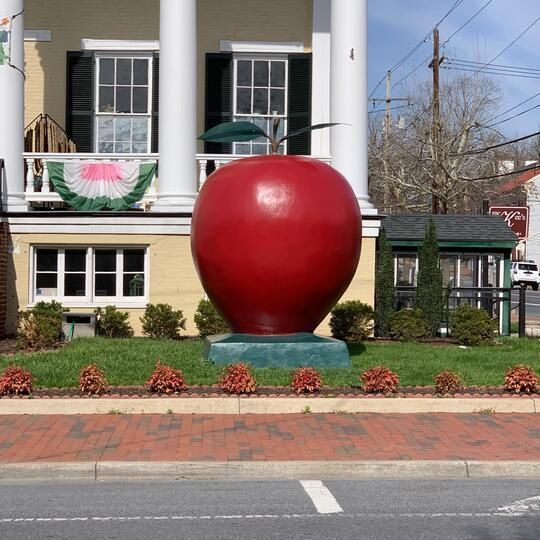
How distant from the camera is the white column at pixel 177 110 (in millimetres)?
17281

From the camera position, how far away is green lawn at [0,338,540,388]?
37.4 ft

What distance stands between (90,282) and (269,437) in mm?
9456

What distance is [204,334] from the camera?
55.0 ft

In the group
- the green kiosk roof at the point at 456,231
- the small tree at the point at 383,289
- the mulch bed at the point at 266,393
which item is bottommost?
the mulch bed at the point at 266,393

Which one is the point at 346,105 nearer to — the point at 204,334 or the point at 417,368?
the point at 204,334

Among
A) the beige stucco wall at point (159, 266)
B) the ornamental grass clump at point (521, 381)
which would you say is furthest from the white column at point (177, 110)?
the ornamental grass clump at point (521, 381)

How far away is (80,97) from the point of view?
67.3ft

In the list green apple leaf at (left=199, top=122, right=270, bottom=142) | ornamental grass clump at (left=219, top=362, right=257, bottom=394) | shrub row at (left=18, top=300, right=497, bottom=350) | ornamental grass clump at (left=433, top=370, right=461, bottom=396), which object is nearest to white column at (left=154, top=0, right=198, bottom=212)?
shrub row at (left=18, top=300, right=497, bottom=350)

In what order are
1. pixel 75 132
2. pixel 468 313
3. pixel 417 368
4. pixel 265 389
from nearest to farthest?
pixel 265 389
pixel 417 368
pixel 468 313
pixel 75 132

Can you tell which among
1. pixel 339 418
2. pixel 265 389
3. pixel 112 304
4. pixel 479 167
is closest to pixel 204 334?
pixel 112 304

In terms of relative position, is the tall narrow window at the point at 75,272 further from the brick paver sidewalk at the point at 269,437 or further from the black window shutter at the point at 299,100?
the brick paver sidewalk at the point at 269,437

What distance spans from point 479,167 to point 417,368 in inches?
1341

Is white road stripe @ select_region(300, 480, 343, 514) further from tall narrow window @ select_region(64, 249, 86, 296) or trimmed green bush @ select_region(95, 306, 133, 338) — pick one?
tall narrow window @ select_region(64, 249, 86, 296)

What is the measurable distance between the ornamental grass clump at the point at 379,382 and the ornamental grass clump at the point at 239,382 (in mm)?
1353
